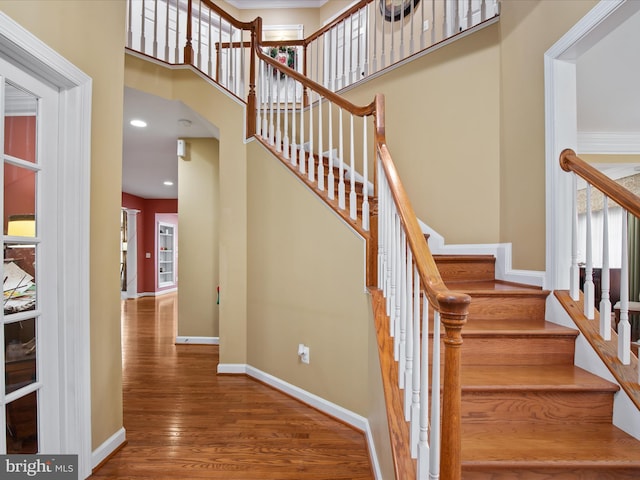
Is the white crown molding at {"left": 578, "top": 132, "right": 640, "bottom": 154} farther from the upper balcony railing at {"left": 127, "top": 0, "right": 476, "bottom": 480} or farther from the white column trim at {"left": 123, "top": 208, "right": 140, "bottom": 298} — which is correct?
the white column trim at {"left": 123, "top": 208, "right": 140, "bottom": 298}

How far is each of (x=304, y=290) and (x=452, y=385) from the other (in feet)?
5.65

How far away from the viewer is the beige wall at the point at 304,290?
6.97 feet

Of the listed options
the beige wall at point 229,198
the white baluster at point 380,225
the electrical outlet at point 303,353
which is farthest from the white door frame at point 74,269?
the white baluster at point 380,225

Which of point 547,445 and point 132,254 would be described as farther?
point 132,254

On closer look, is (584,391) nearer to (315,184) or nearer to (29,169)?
(315,184)

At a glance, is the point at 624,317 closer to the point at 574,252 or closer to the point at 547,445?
the point at 574,252

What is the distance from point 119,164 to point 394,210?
1687 millimetres

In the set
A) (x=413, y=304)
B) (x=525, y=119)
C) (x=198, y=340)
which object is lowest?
(x=198, y=340)

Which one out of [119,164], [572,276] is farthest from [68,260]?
[572,276]

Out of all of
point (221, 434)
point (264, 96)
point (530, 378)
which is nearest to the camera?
point (530, 378)

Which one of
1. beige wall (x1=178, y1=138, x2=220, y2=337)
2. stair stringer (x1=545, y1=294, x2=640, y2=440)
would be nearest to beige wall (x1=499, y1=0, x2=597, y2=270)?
stair stringer (x1=545, y1=294, x2=640, y2=440)

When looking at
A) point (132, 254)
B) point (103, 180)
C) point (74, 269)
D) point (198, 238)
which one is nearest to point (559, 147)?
point (103, 180)

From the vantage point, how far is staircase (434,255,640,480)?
1.18 m

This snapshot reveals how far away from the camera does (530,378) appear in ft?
5.02
